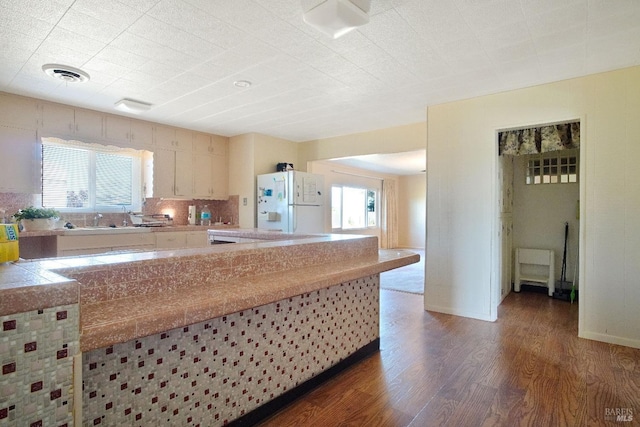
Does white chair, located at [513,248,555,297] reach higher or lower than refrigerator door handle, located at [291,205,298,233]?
lower

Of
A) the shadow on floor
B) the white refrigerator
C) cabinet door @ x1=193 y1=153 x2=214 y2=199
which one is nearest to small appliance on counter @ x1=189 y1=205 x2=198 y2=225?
cabinet door @ x1=193 y1=153 x2=214 y2=199

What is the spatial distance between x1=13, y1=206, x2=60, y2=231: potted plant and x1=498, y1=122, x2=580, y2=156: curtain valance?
5.07m

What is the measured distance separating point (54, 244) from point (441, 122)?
459cm

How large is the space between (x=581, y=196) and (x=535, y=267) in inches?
88.6

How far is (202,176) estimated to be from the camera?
5.36m

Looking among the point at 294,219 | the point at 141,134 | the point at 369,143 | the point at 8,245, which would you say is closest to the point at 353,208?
the point at 369,143

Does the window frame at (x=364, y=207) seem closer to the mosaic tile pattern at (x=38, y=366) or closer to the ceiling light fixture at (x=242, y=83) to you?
the ceiling light fixture at (x=242, y=83)

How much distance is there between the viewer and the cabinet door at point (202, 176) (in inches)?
207

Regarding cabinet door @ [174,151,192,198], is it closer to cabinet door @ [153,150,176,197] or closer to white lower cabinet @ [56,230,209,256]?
cabinet door @ [153,150,176,197]

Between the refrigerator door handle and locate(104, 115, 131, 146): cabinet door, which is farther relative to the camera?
the refrigerator door handle

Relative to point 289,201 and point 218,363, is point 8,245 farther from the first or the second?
point 289,201

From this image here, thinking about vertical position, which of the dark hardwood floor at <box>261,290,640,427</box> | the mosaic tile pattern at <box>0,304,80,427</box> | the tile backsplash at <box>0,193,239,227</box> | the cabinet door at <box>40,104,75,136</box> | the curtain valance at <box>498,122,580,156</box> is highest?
the cabinet door at <box>40,104,75,136</box>

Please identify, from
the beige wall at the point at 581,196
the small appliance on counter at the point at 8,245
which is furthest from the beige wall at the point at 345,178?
the small appliance on counter at the point at 8,245

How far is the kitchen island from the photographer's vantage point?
0.89 metres
